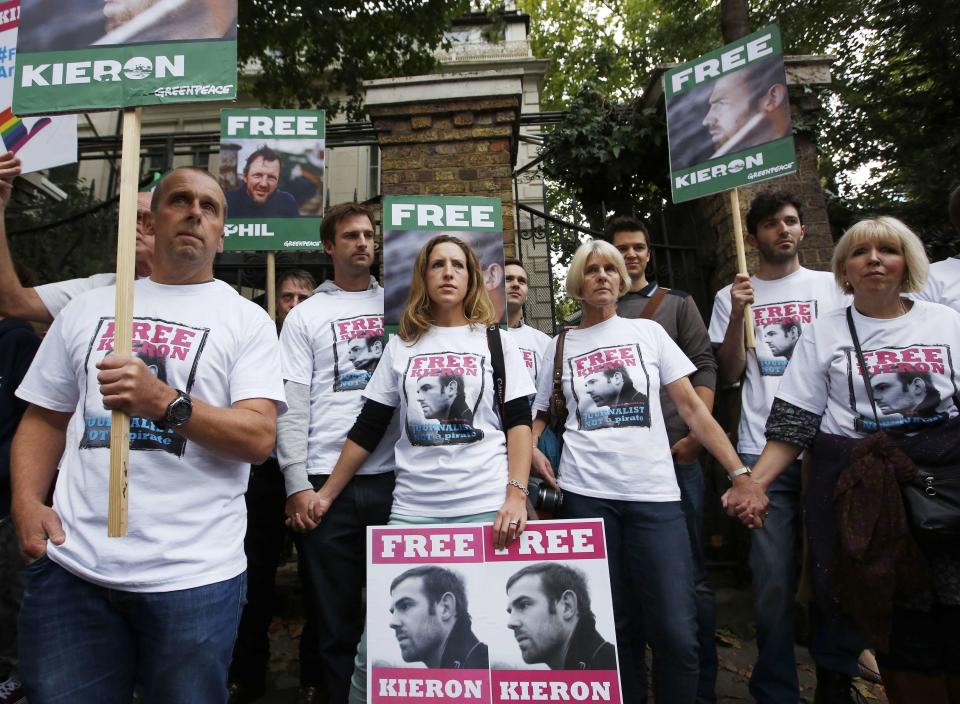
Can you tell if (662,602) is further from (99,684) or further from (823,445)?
(99,684)

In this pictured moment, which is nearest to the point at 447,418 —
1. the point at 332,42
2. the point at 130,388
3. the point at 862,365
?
the point at 130,388

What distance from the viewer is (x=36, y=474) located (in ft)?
5.63

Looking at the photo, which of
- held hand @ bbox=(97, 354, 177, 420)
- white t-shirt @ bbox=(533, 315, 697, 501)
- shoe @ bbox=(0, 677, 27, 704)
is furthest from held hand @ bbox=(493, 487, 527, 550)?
shoe @ bbox=(0, 677, 27, 704)

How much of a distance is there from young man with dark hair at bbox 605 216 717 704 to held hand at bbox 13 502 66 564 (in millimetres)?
2020

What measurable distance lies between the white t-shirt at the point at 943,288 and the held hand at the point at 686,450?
109 centimetres

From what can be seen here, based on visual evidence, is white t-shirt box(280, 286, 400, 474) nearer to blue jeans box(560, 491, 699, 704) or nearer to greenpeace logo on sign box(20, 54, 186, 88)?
blue jeans box(560, 491, 699, 704)

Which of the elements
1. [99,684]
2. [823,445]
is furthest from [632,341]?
[99,684]

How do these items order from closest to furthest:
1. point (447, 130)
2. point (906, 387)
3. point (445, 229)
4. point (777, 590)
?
1. point (906, 387)
2. point (777, 590)
3. point (445, 229)
4. point (447, 130)

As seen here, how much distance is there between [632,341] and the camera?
8.56ft

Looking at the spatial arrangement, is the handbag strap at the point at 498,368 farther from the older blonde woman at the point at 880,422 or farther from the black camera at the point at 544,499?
the older blonde woman at the point at 880,422

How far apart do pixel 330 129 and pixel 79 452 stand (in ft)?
14.9

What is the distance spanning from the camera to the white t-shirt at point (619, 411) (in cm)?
241

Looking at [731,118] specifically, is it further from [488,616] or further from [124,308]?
[124,308]

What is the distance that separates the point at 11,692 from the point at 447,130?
3.61 m
